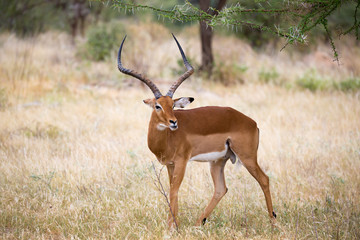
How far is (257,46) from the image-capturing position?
58.6 ft

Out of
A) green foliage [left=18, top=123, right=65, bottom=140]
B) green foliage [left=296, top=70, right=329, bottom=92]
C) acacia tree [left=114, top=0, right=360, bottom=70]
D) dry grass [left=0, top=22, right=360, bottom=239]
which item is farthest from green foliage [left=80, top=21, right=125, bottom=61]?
acacia tree [left=114, top=0, right=360, bottom=70]

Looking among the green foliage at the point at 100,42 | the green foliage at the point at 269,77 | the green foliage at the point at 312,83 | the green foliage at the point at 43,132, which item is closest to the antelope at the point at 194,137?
the green foliage at the point at 43,132

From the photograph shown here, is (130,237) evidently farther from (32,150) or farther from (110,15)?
(110,15)

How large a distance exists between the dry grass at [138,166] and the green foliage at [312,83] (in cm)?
61

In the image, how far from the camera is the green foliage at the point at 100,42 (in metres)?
14.2

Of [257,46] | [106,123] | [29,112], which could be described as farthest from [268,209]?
[257,46]

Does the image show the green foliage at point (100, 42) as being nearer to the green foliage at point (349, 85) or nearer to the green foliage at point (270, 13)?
the green foliage at point (349, 85)

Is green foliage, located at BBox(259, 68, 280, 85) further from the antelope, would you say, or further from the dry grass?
the antelope

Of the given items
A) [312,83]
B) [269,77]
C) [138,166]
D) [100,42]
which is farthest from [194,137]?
[100,42]

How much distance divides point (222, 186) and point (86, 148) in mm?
2768

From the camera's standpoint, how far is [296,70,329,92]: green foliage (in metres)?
10.8

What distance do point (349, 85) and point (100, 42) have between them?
7.93 meters

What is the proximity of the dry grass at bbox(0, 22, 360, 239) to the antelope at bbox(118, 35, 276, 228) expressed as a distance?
0.41 meters

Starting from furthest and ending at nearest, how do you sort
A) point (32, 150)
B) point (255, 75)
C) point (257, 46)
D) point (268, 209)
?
point (257, 46) → point (255, 75) → point (32, 150) → point (268, 209)
